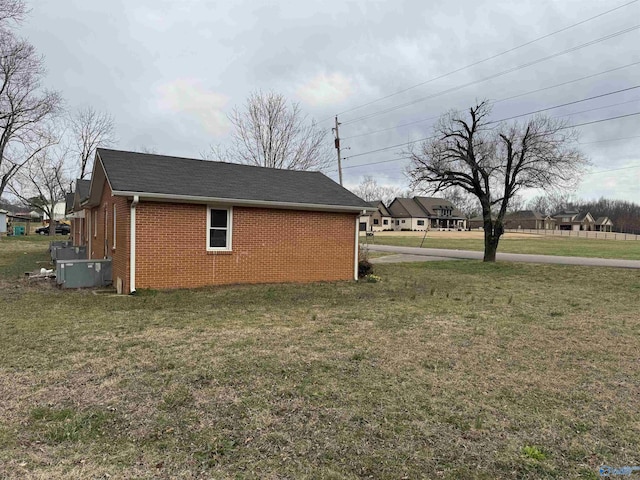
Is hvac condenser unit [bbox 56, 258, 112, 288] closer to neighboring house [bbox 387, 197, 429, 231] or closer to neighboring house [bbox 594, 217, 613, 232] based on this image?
neighboring house [bbox 387, 197, 429, 231]

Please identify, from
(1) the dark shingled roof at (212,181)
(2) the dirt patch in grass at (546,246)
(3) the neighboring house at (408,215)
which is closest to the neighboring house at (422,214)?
(3) the neighboring house at (408,215)

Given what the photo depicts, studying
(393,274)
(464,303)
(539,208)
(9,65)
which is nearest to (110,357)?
(464,303)

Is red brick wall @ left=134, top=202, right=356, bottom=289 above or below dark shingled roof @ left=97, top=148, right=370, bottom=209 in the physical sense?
below

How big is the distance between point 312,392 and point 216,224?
787 centimetres

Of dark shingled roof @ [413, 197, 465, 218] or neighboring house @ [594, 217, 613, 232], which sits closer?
dark shingled roof @ [413, 197, 465, 218]

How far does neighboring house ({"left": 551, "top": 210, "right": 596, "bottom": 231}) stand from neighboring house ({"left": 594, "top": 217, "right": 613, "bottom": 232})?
0.97 m

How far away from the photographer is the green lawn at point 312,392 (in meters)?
3.09

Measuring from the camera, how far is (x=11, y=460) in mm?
2980

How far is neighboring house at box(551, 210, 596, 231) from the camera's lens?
114125 millimetres

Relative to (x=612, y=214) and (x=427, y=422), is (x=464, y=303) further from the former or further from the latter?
(x=612, y=214)

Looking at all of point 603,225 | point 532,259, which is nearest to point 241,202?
point 532,259

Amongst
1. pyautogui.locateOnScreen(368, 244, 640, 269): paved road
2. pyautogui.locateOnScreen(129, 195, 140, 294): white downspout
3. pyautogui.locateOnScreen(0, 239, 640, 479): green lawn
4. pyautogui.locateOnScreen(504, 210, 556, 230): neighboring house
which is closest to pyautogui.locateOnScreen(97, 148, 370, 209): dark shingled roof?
pyautogui.locateOnScreen(129, 195, 140, 294): white downspout

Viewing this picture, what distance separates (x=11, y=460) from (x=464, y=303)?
8.99 m

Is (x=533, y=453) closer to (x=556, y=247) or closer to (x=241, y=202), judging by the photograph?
(x=241, y=202)
